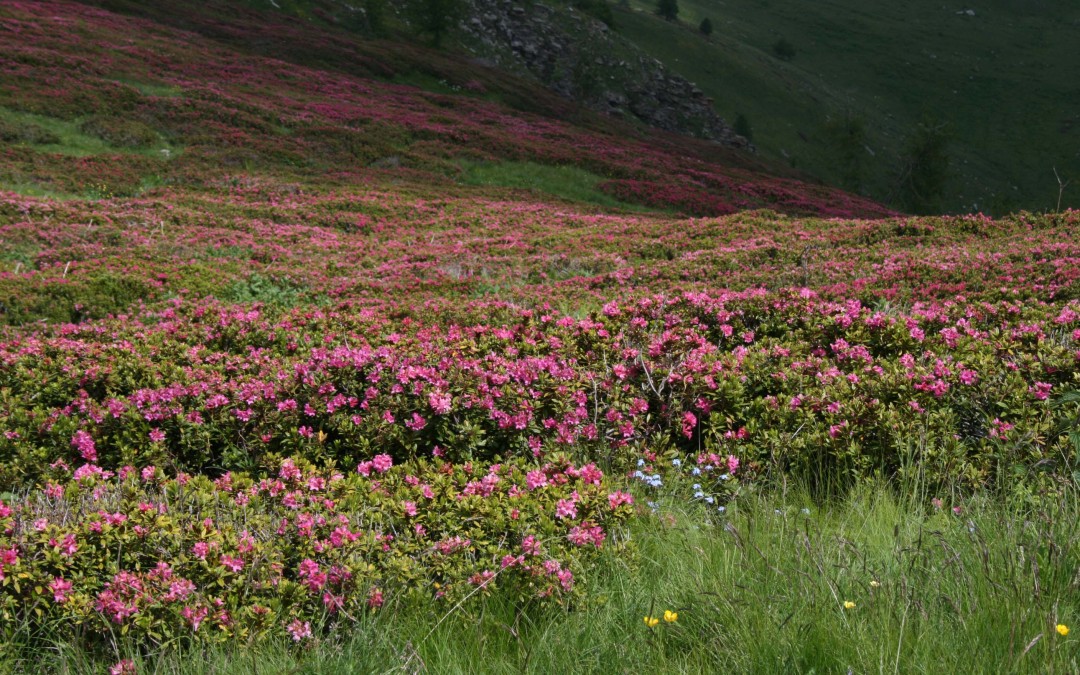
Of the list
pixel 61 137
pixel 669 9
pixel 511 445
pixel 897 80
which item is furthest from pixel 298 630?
pixel 897 80

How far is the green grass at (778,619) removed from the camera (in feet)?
7.06

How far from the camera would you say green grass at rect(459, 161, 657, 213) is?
30.1 m

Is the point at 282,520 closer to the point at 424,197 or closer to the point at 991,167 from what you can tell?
the point at 424,197

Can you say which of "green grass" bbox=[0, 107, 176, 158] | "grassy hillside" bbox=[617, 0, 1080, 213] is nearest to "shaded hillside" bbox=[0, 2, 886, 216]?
"green grass" bbox=[0, 107, 176, 158]

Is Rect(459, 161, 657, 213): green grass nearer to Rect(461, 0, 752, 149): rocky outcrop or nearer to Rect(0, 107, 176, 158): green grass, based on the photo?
Rect(0, 107, 176, 158): green grass

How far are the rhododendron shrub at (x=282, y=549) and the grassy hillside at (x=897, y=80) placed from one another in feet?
231

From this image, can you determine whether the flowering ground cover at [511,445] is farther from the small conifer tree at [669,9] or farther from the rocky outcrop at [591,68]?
the small conifer tree at [669,9]

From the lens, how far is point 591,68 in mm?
69812

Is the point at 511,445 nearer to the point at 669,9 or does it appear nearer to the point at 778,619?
the point at 778,619

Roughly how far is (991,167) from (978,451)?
95763 mm

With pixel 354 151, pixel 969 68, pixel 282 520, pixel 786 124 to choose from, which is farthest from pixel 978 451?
pixel 969 68

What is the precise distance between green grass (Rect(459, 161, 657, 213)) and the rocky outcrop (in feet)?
137

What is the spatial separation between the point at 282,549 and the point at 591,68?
73.9m

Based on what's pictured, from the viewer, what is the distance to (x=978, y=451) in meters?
4.47
